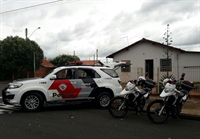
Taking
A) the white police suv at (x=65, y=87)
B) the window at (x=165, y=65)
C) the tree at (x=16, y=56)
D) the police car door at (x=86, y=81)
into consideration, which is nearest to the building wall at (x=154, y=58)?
the window at (x=165, y=65)

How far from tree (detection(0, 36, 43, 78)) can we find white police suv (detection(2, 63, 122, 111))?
893 inches

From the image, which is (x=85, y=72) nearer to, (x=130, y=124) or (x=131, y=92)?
(x=131, y=92)

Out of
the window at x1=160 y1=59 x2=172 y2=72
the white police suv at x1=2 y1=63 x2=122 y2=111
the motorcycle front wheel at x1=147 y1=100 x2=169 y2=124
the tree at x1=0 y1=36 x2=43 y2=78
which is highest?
the tree at x1=0 y1=36 x2=43 y2=78

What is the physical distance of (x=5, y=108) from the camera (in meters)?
10.1

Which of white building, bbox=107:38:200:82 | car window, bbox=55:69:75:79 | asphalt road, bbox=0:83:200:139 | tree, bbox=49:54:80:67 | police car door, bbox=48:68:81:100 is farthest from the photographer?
tree, bbox=49:54:80:67

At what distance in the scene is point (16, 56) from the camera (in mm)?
31188

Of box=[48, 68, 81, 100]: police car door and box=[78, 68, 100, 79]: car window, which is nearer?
box=[48, 68, 81, 100]: police car door

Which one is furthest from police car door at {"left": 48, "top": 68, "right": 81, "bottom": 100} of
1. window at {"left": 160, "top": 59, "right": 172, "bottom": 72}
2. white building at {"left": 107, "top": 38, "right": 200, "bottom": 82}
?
window at {"left": 160, "top": 59, "right": 172, "bottom": 72}

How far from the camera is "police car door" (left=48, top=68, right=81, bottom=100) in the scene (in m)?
9.36

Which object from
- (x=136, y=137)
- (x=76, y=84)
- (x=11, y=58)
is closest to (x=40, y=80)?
(x=76, y=84)

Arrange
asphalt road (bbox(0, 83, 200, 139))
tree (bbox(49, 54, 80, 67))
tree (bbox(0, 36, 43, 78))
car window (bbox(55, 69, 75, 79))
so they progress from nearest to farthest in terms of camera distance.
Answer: asphalt road (bbox(0, 83, 200, 139)) < car window (bbox(55, 69, 75, 79)) < tree (bbox(0, 36, 43, 78)) < tree (bbox(49, 54, 80, 67))

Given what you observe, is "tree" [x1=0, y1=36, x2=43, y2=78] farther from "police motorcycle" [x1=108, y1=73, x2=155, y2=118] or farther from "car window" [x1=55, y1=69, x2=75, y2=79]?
"police motorcycle" [x1=108, y1=73, x2=155, y2=118]

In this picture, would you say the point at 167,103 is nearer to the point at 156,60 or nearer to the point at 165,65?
the point at 165,65

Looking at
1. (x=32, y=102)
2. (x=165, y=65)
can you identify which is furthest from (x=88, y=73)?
(x=165, y=65)
